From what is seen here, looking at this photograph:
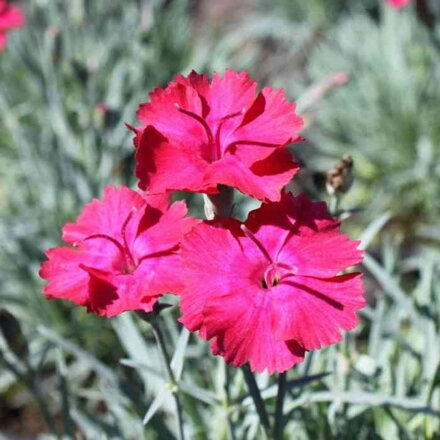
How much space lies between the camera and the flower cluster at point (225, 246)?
0.68 meters

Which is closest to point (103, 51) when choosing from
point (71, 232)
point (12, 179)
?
point (12, 179)

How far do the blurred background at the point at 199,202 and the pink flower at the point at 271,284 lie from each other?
0.19m

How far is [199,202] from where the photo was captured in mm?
2061

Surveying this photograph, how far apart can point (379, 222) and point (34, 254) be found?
43.1 inches

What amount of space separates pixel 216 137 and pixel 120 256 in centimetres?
17

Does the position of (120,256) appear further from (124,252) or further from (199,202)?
(199,202)

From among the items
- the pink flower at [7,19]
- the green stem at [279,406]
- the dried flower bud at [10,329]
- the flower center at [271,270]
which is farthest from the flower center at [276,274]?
the pink flower at [7,19]

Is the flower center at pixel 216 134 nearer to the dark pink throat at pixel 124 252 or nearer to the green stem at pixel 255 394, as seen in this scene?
the dark pink throat at pixel 124 252

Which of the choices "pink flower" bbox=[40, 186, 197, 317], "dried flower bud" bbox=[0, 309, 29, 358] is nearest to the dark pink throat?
"pink flower" bbox=[40, 186, 197, 317]

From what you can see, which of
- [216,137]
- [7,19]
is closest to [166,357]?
[216,137]

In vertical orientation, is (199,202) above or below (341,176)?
above

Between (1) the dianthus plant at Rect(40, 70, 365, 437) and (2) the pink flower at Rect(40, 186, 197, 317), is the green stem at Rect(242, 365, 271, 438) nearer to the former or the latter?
(1) the dianthus plant at Rect(40, 70, 365, 437)

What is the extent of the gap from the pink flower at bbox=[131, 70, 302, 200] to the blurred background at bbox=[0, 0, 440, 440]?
238 mm

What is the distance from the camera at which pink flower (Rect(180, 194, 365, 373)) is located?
671mm
